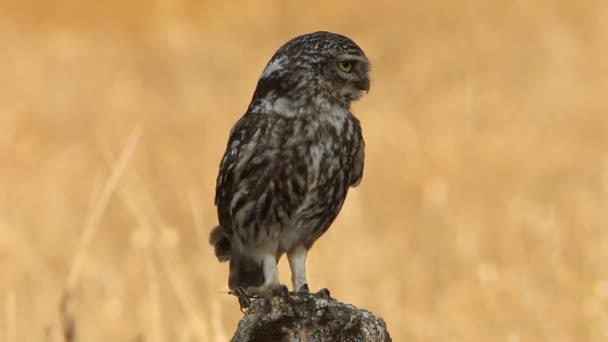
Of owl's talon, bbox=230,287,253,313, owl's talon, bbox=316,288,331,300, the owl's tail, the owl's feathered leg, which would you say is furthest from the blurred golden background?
owl's talon, bbox=316,288,331,300

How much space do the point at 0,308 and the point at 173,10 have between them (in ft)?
54.0

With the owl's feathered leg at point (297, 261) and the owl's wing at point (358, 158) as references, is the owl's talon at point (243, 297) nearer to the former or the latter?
the owl's feathered leg at point (297, 261)

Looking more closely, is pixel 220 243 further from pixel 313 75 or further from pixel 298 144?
pixel 313 75

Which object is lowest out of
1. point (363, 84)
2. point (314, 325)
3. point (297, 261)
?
point (314, 325)

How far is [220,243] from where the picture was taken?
19.9ft

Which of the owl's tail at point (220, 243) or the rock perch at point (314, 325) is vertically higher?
the owl's tail at point (220, 243)

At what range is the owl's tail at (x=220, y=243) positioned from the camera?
6031mm

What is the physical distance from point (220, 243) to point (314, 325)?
1828 millimetres

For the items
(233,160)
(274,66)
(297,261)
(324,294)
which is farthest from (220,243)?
(324,294)

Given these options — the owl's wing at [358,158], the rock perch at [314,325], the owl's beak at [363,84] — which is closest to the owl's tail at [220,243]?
the owl's wing at [358,158]

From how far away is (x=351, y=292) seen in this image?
967 centimetres

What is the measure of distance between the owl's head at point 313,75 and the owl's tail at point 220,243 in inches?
27.5

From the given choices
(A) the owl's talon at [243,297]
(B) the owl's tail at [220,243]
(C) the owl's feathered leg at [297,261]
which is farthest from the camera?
(B) the owl's tail at [220,243]

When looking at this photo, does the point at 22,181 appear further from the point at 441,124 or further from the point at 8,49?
the point at 8,49
